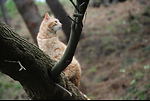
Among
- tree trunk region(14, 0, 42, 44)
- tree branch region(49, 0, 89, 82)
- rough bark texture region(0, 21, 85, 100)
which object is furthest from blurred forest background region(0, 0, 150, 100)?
tree branch region(49, 0, 89, 82)

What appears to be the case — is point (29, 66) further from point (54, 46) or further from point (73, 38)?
point (54, 46)

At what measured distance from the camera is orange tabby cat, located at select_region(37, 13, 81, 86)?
10.9ft

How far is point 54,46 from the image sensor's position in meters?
3.43

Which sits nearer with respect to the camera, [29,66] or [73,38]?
[73,38]

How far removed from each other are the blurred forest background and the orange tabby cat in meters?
2.03

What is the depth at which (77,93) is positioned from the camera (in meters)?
3.05

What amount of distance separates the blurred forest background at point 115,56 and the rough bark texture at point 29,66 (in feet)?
8.83

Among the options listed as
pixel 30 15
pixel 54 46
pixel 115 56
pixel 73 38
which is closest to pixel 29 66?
pixel 73 38

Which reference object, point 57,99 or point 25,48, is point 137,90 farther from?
point 25,48

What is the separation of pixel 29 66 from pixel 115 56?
5265mm

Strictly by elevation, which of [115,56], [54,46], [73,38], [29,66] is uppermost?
[73,38]

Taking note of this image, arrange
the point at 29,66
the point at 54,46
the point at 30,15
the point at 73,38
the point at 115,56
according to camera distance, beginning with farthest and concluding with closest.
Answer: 1. the point at 115,56
2. the point at 30,15
3. the point at 54,46
4. the point at 29,66
5. the point at 73,38

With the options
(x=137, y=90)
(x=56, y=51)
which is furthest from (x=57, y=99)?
Answer: (x=137, y=90)

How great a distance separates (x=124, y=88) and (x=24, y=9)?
3444mm
